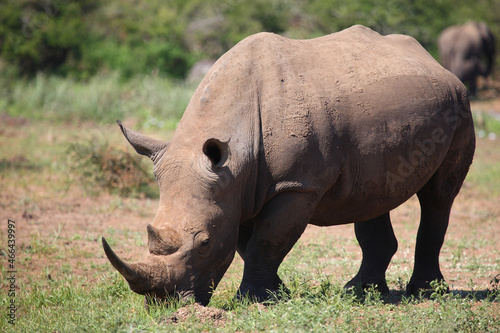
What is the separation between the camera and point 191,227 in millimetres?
4223

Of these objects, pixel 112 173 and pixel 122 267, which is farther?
pixel 112 173

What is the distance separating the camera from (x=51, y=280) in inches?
228

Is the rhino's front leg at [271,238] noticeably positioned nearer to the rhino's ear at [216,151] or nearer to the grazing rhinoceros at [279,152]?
the grazing rhinoceros at [279,152]

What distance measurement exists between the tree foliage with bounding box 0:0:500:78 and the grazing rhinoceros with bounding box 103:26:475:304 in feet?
53.2

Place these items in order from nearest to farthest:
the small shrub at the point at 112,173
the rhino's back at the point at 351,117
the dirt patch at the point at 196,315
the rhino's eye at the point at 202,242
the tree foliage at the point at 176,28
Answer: the dirt patch at the point at 196,315 < the rhino's eye at the point at 202,242 < the rhino's back at the point at 351,117 < the small shrub at the point at 112,173 < the tree foliage at the point at 176,28

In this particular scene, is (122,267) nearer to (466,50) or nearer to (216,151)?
(216,151)

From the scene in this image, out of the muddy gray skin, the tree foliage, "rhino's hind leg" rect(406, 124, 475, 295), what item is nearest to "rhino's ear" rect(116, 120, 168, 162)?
"rhino's hind leg" rect(406, 124, 475, 295)

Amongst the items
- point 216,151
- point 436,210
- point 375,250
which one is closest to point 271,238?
point 216,151

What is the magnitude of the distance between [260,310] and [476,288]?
2.54m

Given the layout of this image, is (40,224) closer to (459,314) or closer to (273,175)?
(273,175)

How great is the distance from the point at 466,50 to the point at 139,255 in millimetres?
17665

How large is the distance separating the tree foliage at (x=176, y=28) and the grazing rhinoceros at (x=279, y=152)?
53.2ft

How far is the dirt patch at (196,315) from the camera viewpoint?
4.12 m

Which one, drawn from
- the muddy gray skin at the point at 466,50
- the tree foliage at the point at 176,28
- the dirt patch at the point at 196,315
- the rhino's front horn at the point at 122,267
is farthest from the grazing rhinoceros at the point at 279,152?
the muddy gray skin at the point at 466,50
